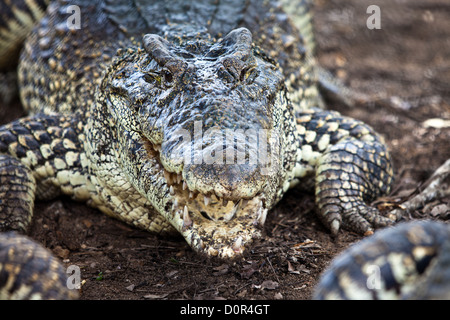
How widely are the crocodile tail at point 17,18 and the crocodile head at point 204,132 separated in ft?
7.99

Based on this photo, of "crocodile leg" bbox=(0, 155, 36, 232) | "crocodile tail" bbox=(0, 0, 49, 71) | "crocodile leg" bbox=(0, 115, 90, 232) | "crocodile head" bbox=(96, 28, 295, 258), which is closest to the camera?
"crocodile head" bbox=(96, 28, 295, 258)

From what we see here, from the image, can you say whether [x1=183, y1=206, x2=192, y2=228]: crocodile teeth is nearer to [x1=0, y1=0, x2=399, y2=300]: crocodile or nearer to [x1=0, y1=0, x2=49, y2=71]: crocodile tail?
[x1=0, y1=0, x2=399, y2=300]: crocodile

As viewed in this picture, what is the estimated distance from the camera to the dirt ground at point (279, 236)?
3.28 metres

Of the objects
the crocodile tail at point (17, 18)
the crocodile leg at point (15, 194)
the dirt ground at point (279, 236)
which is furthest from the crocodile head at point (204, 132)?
the crocodile tail at point (17, 18)

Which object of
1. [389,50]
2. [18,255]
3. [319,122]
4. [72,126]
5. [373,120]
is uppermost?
[18,255]

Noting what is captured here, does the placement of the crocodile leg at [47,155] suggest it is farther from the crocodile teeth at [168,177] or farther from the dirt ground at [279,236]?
the crocodile teeth at [168,177]

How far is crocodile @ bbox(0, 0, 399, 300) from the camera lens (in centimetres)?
323

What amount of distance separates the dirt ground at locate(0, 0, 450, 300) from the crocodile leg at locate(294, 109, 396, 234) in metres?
0.14

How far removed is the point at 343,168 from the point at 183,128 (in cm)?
162

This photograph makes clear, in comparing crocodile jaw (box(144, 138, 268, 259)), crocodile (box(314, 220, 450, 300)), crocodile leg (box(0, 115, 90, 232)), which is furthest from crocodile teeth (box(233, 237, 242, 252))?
crocodile leg (box(0, 115, 90, 232))
